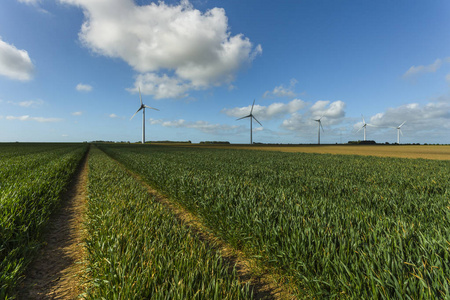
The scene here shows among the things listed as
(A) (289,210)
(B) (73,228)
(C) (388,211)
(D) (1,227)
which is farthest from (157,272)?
(C) (388,211)

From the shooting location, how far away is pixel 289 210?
4691mm

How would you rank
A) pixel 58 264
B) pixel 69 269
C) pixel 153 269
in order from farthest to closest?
pixel 58 264, pixel 69 269, pixel 153 269

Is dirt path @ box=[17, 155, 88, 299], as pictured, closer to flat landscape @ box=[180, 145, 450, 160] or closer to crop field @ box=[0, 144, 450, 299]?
crop field @ box=[0, 144, 450, 299]

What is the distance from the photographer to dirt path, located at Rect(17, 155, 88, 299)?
3607mm

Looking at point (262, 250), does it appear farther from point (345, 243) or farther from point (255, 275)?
point (345, 243)

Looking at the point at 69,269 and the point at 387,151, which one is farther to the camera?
the point at 387,151

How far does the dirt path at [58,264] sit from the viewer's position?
3.61m

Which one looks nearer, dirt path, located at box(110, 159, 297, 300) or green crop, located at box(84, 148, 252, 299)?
green crop, located at box(84, 148, 252, 299)

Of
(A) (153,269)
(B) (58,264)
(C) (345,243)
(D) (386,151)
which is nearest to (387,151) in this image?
(D) (386,151)

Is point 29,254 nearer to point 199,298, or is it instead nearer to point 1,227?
point 1,227

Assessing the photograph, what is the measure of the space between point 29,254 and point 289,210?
6.19m

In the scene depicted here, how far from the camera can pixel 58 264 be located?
14.7ft

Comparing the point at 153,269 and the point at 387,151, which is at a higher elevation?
the point at 387,151

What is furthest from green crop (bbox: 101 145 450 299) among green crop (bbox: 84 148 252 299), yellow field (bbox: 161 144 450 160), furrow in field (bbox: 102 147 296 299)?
yellow field (bbox: 161 144 450 160)
